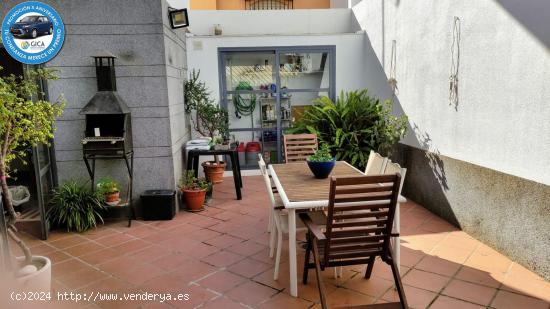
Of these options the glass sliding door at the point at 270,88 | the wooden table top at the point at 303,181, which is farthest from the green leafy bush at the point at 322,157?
the glass sliding door at the point at 270,88

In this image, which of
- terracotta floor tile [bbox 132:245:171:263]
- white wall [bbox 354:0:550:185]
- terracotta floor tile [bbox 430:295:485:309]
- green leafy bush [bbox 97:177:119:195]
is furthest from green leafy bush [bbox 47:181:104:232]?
white wall [bbox 354:0:550:185]

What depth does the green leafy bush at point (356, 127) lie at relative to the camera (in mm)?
5613

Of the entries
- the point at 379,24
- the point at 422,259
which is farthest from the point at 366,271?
the point at 379,24

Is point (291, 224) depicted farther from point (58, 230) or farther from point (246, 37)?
point (246, 37)

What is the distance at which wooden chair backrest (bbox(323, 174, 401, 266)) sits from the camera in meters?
2.37

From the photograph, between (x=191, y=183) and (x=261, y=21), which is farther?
(x=261, y=21)

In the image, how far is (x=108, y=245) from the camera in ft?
12.9

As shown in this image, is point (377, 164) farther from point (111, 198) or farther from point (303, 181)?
point (111, 198)

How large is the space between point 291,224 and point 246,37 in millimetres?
4582

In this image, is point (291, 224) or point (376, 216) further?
point (291, 224)

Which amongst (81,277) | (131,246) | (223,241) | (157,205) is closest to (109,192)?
(157,205)

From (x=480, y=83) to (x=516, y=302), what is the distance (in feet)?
6.63

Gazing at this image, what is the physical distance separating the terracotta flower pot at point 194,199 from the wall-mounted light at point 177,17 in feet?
6.85

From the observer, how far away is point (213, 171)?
632cm
